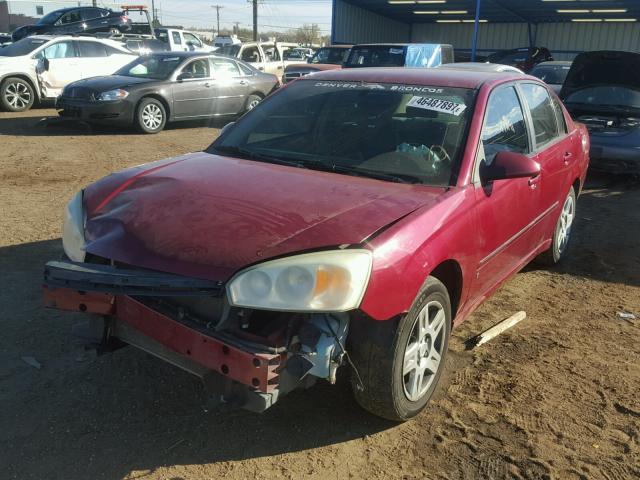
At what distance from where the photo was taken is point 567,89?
363 inches

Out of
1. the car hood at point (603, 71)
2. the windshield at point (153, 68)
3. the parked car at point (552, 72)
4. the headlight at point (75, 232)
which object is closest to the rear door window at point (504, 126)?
the headlight at point (75, 232)

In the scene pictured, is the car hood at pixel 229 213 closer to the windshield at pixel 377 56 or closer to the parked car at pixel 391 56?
the parked car at pixel 391 56

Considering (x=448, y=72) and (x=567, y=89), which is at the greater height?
(x=448, y=72)

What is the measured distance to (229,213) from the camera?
9.18 ft

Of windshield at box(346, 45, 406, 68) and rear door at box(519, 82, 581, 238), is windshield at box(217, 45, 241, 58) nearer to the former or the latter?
windshield at box(346, 45, 406, 68)

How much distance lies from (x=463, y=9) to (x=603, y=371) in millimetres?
28719

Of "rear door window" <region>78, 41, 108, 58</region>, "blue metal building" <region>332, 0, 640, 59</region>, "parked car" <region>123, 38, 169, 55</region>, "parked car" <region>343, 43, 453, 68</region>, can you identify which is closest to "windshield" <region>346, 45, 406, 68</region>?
"parked car" <region>343, 43, 453, 68</region>

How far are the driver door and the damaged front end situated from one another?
12191 mm

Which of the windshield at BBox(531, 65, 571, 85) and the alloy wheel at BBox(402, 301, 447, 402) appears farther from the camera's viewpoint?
the windshield at BBox(531, 65, 571, 85)

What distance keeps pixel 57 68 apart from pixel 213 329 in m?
12.9

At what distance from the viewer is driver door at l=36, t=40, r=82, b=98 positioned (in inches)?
523

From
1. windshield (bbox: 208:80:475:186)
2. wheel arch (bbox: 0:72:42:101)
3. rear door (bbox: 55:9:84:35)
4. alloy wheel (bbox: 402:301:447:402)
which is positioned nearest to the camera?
alloy wheel (bbox: 402:301:447:402)

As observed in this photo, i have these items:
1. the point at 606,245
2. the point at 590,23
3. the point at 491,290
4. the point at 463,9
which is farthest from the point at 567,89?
the point at 590,23

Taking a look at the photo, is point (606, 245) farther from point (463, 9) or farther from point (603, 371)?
point (463, 9)
